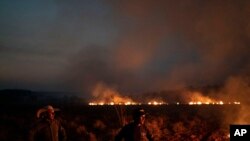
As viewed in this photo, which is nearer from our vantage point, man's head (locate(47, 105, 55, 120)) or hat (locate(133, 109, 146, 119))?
hat (locate(133, 109, 146, 119))

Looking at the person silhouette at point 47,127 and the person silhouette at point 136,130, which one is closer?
the person silhouette at point 136,130

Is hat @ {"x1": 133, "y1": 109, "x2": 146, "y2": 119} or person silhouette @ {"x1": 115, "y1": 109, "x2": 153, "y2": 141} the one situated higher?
hat @ {"x1": 133, "y1": 109, "x2": 146, "y2": 119}

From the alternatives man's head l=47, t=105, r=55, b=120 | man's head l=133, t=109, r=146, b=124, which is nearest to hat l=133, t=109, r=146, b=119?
man's head l=133, t=109, r=146, b=124

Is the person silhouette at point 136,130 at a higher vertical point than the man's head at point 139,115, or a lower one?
lower

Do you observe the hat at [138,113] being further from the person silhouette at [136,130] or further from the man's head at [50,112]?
the man's head at [50,112]

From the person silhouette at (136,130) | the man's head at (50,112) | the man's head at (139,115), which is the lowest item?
the person silhouette at (136,130)

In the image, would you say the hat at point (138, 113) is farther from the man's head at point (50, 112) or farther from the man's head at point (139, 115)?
the man's head at point (50, 112)

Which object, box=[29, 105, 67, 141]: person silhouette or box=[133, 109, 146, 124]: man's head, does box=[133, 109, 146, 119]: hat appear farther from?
box=[29, 105, 67, 141]: person silhouette

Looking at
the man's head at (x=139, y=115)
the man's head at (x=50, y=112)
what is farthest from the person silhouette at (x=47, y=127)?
the man's head at (x=139, y=115)

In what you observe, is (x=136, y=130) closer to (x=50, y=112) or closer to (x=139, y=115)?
(x=139, y=115)

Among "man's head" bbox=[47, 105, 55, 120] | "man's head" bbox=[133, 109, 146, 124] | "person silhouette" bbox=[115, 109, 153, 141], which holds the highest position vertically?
"man's head" bbox=[47, 105, 55, 120]

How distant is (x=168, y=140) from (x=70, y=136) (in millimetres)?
5441

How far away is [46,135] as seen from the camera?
10750mm

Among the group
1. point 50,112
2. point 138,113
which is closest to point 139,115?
point 138,113
